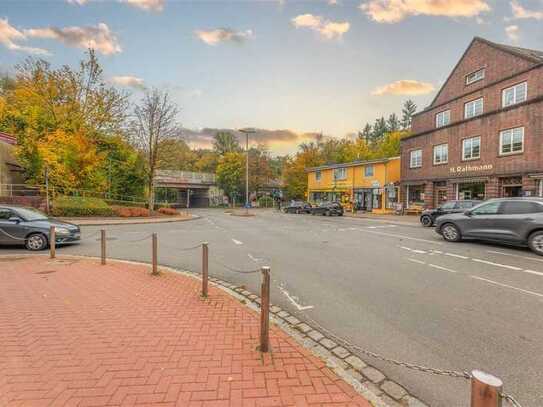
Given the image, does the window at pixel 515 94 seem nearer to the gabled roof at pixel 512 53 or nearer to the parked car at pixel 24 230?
the gabled roof at pixel 512 53

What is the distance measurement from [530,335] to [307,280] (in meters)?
3.72

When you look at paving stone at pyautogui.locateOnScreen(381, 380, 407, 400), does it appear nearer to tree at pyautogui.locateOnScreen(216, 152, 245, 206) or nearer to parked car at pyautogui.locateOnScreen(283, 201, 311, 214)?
parked car at pyautogui.locateOnScreen(283, 201, 311, 214)

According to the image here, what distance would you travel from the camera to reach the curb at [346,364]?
8.74 ft

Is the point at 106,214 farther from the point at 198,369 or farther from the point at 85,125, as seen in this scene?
the point at 198,369

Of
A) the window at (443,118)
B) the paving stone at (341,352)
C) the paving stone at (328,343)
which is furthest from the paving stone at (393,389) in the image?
the window at (443,118)

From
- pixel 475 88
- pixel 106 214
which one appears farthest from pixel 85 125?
pixel 475 88

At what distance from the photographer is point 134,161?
29.7 m

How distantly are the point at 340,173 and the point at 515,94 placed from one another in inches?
796

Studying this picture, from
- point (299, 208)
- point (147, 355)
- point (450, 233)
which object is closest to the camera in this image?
point (147, 355)

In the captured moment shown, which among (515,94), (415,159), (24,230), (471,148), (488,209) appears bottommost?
(24,230)

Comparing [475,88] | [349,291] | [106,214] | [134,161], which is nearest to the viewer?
[349,291]

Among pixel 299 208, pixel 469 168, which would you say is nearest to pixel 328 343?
pixel 469 168

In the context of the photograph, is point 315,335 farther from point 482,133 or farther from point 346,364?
point 482,133

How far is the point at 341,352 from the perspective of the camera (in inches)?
136
